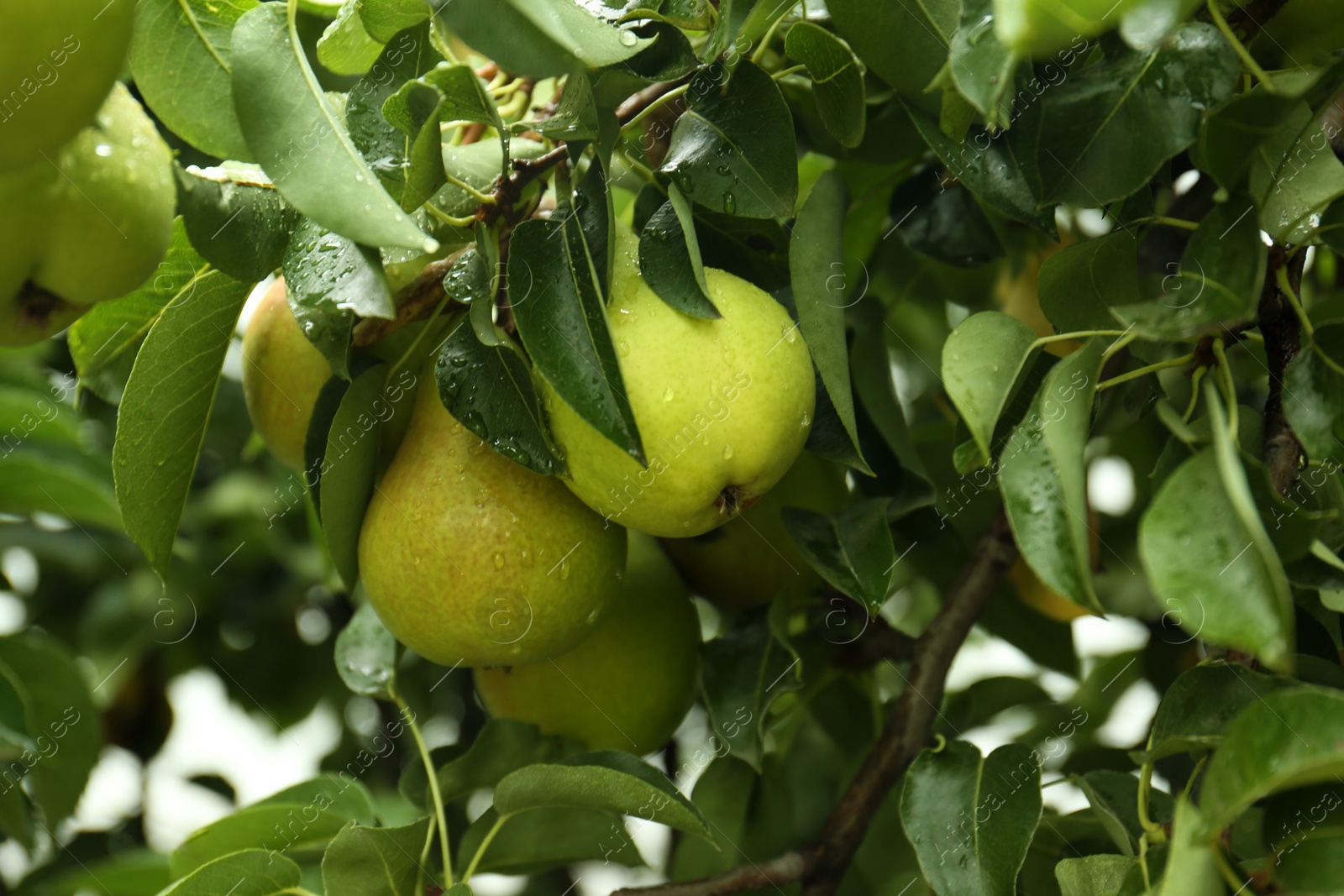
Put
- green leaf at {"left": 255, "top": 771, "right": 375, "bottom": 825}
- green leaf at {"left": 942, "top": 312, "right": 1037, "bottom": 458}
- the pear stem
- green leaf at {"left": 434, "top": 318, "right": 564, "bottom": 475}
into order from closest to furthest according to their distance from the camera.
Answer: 1. green leaf at {"left": 942, "top": 312, "right": 1037, "bottom": 458}
2. green leaf at {"left": 434, "top": 318, "right": 564, "bottom": 475}
3. the pear stem
4. green leaf at {"left": 255, "top": 771, "right": 375, "bottom": 825}

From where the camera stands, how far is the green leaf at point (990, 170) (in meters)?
0.71

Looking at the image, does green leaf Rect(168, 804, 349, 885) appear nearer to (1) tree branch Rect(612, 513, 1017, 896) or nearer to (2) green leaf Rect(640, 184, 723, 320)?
(1) tree branch Rect(612, 513, 1017, 896)

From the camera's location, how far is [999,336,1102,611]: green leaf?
0.55 meters

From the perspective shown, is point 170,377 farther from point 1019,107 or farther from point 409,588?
point 1019,107

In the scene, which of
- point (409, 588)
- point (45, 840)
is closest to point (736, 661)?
point (409, 588)

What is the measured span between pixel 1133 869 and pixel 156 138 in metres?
0.72

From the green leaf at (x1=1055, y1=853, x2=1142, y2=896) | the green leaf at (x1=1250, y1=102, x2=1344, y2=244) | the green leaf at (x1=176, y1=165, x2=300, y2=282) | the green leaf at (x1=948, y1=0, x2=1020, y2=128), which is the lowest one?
the green leaf at (x1=1055, y1=853, x2=1142, y2=896)

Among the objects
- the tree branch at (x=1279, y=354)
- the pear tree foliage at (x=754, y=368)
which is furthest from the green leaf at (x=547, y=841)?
the tree branch at (x=1279, y=354)

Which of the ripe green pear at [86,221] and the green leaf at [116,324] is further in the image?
the green leaf at [116,324]

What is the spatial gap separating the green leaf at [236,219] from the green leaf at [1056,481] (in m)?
0.47

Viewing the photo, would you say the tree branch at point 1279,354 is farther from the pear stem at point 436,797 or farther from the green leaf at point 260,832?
the green leaf at point 260,832

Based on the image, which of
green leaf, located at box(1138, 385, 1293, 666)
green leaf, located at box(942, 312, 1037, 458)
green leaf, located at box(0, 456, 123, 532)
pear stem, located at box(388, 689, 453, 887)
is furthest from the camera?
→ green leaf, located at box(0, 456, 123, 532)

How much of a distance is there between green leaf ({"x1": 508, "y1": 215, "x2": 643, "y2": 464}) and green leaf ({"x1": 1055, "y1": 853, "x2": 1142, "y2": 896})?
1.21 feet

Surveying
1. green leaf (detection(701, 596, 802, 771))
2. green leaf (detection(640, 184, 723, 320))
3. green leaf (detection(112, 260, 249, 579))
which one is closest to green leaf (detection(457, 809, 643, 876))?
green leaf (detection(701, 596, 802, 771))
